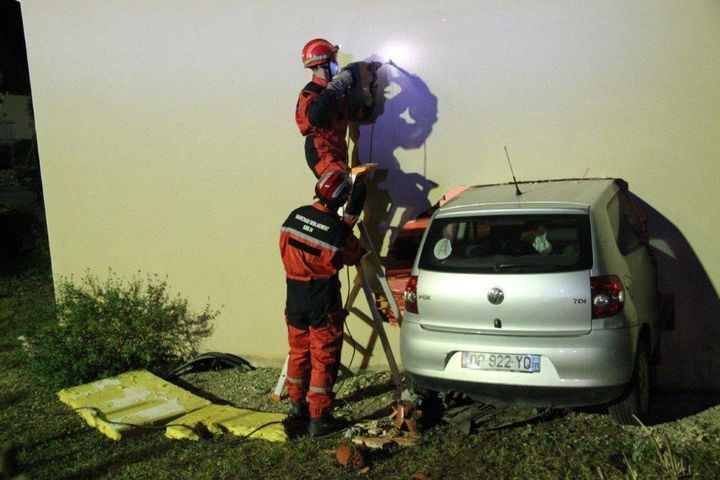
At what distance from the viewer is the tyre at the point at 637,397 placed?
15.8ft

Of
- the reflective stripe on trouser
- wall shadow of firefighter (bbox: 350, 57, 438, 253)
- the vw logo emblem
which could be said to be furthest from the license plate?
wall shadow of firefighter (bbox: 350, 57, 438, 253)

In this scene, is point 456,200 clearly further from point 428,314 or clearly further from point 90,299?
point 90,299

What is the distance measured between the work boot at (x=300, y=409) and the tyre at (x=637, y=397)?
233cm

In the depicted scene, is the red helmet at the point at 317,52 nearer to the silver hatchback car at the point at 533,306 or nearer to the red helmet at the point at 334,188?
the red helmet at the point at 334,188

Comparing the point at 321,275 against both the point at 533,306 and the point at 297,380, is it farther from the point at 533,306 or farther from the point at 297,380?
the point at 533,306

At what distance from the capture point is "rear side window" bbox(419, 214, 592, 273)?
15.4 feet

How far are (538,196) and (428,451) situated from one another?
1.92 metres

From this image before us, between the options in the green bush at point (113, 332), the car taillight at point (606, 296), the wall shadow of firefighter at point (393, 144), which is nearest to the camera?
the car taillight at point (606, 296)

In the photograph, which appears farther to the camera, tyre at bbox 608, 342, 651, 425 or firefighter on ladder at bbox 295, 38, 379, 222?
firefighter on ladder at bbox 295, 38, 379, 222

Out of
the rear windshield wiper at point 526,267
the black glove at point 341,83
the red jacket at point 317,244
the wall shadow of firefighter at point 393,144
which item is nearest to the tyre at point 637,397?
the rear windshield wiper at point 526,267

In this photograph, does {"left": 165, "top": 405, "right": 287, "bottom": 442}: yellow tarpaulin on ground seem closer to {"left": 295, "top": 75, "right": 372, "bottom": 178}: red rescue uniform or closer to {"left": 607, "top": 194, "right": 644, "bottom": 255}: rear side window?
{"left": 295, "top": 75, "right": 372, "bottom": 178}: red rescue uniform

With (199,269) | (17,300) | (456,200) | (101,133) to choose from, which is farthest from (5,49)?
(456,200)

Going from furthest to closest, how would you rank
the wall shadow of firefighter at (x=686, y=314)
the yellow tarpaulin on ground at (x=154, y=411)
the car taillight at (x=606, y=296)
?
the wall shadow of firefighter at (x=686, y=314)
the yellow tarpaulin on ground at (x=154, y=411)
the car taillight at (x=606, y=296)

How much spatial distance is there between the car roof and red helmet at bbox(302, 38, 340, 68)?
5.56 feet
